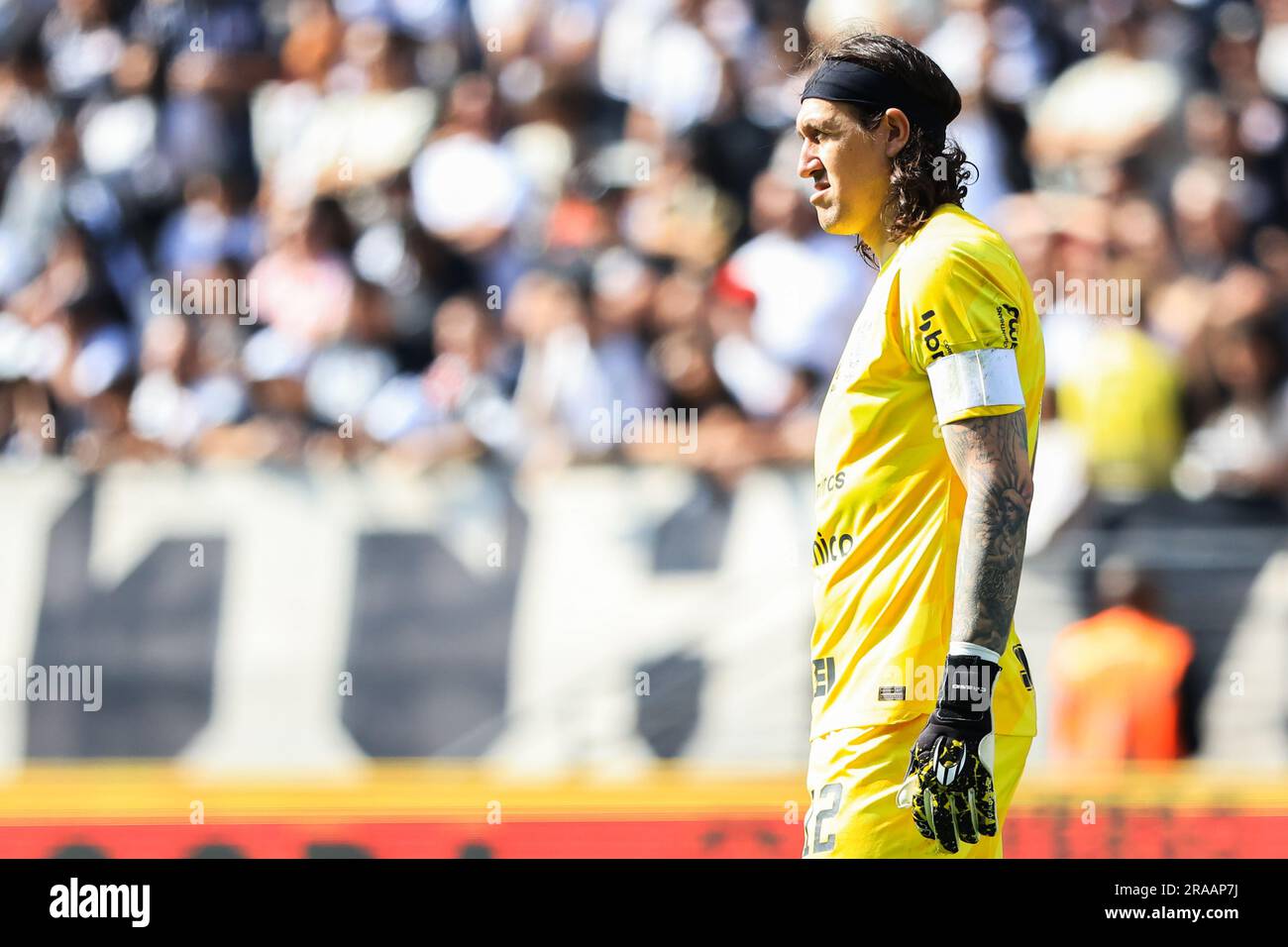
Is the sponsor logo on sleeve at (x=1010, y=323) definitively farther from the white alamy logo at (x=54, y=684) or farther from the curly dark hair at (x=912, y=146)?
the white alamy logo at (x=54, y=684)

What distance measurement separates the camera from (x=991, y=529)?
3189 mm

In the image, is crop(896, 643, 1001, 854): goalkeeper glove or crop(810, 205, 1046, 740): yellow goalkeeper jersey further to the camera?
crop(810, 205, 1046, 740): yellow goalkeeper jersey

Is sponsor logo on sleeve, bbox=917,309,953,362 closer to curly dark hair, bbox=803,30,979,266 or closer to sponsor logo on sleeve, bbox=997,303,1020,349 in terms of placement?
sponsor logo on sleeve, bbox=997,303,1020,349

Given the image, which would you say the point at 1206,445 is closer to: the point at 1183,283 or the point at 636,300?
the point at 1183,283

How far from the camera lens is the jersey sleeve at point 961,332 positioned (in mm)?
3266

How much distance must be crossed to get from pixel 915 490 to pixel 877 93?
82 centimetres

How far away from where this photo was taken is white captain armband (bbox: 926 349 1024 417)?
3.26 m

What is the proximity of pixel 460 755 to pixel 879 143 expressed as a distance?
14.0 ft

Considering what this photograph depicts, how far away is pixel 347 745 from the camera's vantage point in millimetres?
7305

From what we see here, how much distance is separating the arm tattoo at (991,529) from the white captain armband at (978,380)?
0.11 ft

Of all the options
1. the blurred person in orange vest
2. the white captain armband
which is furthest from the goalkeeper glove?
the blurred person in orange vest
